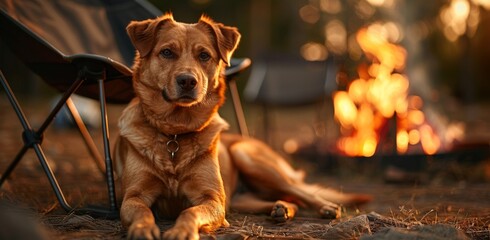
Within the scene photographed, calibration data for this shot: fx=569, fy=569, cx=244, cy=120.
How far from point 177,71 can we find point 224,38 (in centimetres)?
61

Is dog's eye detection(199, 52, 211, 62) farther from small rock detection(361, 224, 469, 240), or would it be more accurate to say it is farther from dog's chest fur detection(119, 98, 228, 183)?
small rock detection(361, 224, 469, 240)

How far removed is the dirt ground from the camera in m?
3.13

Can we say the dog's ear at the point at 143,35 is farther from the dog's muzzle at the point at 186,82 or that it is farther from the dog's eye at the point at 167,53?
the dog's muzzle at the point at 186,82

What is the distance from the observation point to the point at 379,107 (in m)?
6.91

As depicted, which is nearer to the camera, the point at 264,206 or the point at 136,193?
the point at 136,193

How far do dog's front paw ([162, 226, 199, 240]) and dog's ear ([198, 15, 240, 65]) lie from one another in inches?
59.5

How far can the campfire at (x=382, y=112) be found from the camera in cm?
662

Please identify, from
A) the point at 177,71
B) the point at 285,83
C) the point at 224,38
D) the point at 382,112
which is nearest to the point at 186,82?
the point at 177,71

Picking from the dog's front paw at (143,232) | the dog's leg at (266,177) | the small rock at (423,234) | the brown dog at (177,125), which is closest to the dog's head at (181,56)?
the brown dog at (177,125)

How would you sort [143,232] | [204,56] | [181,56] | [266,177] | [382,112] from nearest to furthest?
[143,232] → [181,56] → [204,56] → [266,177] → [382,112]

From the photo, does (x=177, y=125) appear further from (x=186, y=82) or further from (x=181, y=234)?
(x=181, y=234)

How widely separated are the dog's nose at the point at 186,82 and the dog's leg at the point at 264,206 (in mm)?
1040

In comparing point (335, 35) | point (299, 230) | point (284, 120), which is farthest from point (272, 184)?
point (335, 35)

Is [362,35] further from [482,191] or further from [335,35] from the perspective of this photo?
[335,35]
